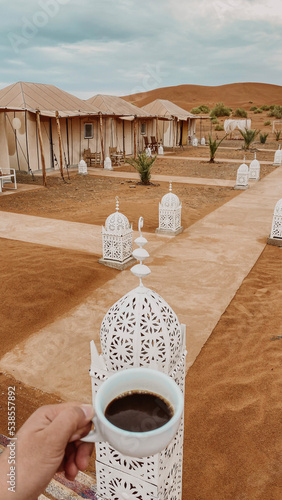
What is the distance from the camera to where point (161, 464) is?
1.83m

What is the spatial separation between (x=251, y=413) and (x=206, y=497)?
3.11 ft

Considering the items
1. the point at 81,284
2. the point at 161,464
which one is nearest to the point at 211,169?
the point at 81,284

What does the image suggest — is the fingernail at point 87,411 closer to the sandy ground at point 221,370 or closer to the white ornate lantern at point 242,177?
the sandy ground at point 221,370

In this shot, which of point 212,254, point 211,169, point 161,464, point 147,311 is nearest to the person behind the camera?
point 161,464

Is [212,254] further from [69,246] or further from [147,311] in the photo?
[147,311]

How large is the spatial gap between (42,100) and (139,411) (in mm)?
17363

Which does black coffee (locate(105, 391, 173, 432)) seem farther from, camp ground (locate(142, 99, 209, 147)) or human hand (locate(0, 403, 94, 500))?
camp ground (locate(142, 99, 209, 147))

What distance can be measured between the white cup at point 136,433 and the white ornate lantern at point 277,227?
23.3 ft

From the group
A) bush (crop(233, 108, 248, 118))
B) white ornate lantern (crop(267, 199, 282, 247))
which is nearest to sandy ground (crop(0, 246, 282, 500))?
white ornate lantern (crop(267, 199, 282, 247))

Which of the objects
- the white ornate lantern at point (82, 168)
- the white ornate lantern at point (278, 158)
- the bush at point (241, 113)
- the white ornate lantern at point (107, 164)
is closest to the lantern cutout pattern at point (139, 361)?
the white ornate lantern at point (82, 168)

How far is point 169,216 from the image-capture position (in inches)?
337

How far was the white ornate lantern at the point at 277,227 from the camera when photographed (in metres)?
7.90

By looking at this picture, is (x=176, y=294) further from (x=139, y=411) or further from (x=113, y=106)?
(x=113, y=106)

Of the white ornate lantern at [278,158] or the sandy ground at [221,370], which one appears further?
the white ornate lantern at [278,158]
